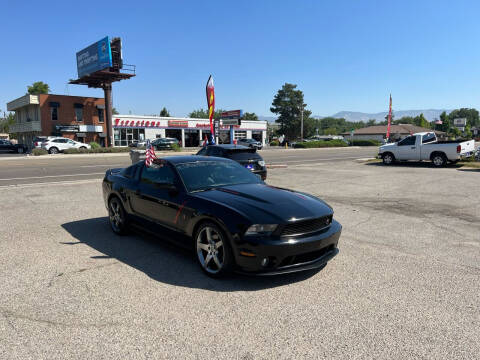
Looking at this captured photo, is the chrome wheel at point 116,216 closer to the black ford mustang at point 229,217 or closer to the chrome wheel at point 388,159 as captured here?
the black ford mustang at point 229,217

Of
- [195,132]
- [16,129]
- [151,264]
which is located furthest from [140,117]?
[151,264]

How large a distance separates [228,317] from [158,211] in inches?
88.8

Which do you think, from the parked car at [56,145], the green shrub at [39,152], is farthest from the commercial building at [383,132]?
the green shrub at [39,152]

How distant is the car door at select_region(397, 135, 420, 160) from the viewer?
1978cm

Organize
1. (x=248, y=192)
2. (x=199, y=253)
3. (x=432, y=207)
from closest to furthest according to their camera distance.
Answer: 1. (x=199, y=253)
2. (x=248, y=192)
3. (x=432, y=207)

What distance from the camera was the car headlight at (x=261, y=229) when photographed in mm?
3854

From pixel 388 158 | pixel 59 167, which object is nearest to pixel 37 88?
pixel 59 167

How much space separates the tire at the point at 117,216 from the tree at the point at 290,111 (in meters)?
96.0

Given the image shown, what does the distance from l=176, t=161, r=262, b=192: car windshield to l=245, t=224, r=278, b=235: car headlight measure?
1.29m

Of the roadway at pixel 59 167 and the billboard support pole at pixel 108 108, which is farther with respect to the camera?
the billboard support pole at pixel 108 108

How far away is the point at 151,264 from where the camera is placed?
187 inches

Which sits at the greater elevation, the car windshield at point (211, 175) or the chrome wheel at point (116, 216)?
the car windshield at point (211, 175)

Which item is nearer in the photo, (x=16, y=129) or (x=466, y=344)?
(x=466, y=344)

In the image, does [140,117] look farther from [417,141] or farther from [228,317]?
[228,317]
